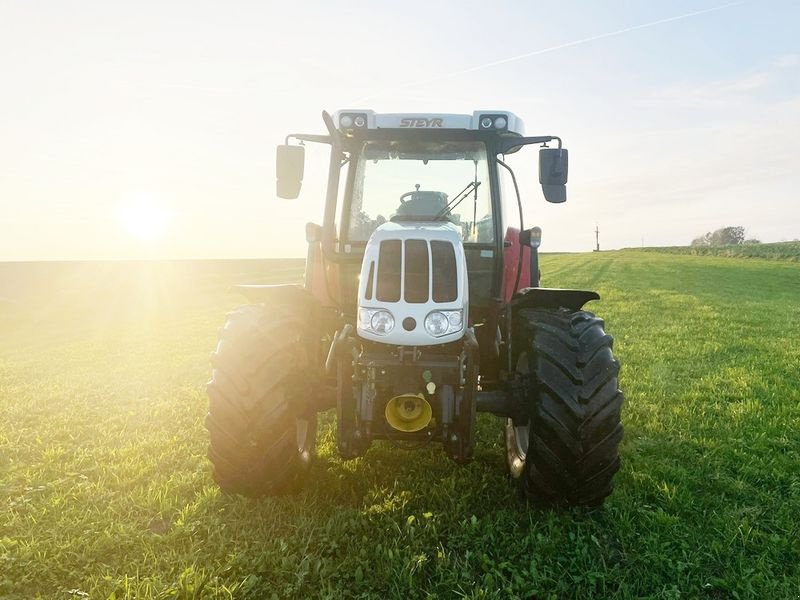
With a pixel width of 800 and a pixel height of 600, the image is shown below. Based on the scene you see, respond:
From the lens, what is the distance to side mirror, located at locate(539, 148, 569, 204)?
4.46m

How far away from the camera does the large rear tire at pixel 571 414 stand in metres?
3.57

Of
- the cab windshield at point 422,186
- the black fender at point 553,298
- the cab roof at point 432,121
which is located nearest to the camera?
the black fender at point 553,298

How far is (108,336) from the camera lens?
15328 mm

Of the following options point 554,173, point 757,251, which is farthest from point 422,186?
point 757,251

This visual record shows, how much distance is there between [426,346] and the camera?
361 centimetres

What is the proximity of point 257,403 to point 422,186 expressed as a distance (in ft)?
6.98

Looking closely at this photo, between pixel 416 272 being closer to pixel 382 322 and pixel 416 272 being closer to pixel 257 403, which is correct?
pixel 382 322

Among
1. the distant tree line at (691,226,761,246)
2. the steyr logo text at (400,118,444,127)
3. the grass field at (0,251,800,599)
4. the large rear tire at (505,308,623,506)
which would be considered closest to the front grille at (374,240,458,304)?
the large rear tire at (505,308,623,506)

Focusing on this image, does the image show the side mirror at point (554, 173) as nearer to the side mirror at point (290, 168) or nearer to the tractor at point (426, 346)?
the tractor at point (426, 346)

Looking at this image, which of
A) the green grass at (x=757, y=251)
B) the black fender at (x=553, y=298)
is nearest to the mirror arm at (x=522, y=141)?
the black fender at (x=553, y=298)

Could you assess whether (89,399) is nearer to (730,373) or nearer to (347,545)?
(347,545)

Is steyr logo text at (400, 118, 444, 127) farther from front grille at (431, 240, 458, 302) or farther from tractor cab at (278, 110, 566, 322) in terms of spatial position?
front grille at (431, 240, 458, 302)

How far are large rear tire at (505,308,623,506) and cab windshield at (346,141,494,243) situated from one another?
1173mm

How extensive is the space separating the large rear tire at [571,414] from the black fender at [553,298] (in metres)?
0.38
